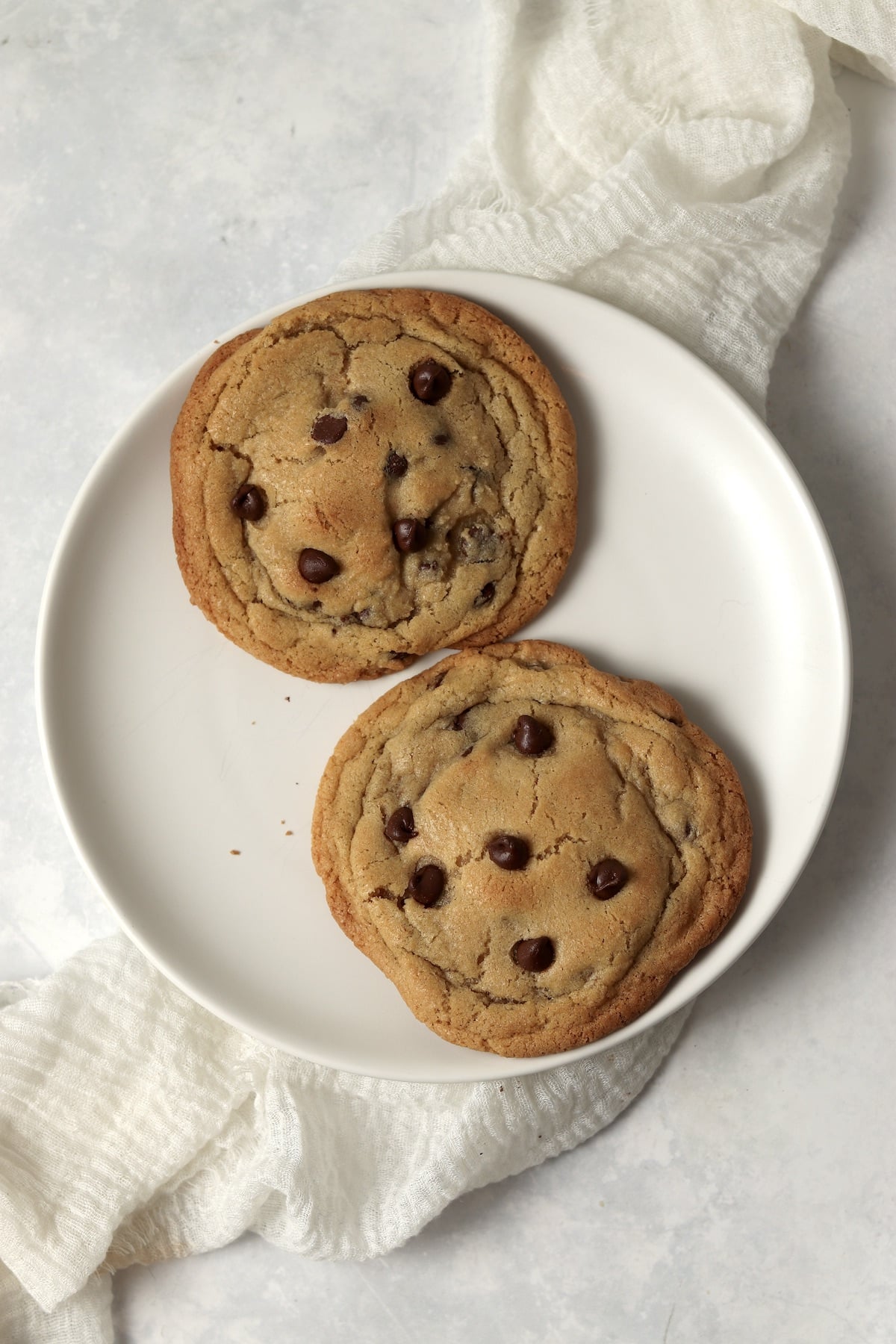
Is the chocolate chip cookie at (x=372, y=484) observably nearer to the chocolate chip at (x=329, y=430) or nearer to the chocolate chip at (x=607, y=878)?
the chocolate chip at (x=329, y=430)

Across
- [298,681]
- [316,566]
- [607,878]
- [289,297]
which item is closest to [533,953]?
[607,878]

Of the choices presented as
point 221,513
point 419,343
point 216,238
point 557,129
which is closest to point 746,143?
point 557,129

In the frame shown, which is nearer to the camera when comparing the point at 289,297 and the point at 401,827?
the point at 401,827

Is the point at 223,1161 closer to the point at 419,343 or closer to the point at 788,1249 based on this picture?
the point at 788,1249

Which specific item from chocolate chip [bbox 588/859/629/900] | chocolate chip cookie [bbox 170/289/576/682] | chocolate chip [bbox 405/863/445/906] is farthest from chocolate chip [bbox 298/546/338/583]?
chocolate chip [bbox 588/859/629/900]

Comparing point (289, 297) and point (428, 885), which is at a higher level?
point (289, 297)

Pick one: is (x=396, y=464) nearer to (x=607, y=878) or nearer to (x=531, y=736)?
(x=531, y=736)
